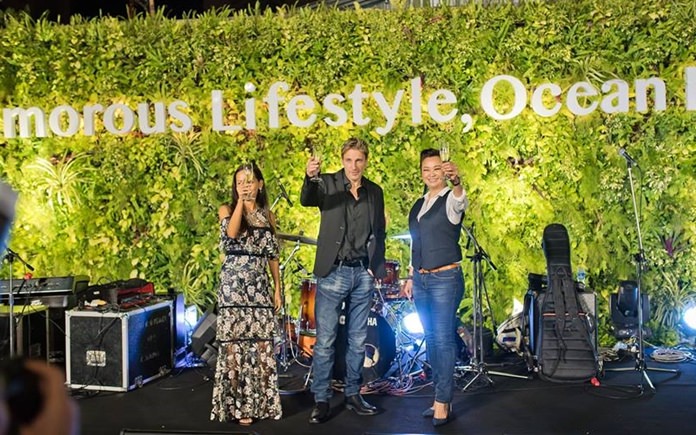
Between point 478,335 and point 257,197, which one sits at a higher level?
point 257,197

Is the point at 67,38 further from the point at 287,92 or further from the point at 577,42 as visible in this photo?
the point at 577,42

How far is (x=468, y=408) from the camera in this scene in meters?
5.12

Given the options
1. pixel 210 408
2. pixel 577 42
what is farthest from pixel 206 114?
pixel 577 42

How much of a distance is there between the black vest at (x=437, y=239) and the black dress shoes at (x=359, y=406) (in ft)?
3.25

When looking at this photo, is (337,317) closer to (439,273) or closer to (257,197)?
(439,273)

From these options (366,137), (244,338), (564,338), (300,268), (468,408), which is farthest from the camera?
(366,137)

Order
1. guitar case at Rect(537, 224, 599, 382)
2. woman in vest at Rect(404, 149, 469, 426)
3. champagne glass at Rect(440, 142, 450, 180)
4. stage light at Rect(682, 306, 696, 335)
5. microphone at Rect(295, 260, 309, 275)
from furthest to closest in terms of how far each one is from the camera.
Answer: stage light at Rect(682, 306, 696, 335) → microphone at Rect(295, 260, 309, 275) → guitar case at Rect(537, 224, 599, 382) → woman in vest at Rect(404, 149, 469, 426) → champagne glass at Rect(440, 142, 450, 180)

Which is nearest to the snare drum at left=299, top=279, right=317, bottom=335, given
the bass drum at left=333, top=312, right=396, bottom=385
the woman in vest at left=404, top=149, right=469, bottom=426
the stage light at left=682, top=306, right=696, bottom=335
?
the bass drum at left=333, top=312, right=396, bottom=385

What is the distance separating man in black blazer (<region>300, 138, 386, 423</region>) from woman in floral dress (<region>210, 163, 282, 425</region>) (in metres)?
0.31

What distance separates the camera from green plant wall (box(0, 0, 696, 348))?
675 centimetres

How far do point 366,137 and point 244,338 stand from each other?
2.74 meters

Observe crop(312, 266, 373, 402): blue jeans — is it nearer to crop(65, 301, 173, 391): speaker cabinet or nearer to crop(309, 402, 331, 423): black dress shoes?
crop(309, 402, 331, 423): black dress shoes

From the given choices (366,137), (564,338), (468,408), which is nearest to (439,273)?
(468,408)

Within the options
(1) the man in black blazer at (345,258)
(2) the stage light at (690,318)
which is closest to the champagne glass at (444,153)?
(1) the man in black blazer at (345,258)
